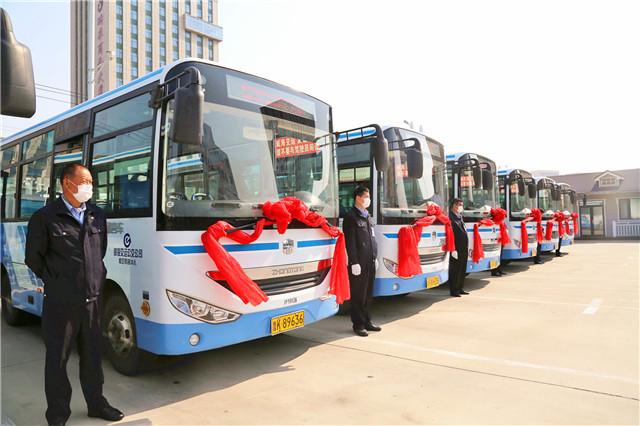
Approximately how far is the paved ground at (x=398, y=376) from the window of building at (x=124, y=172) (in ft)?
5.76

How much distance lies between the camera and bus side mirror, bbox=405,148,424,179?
23.3 ft

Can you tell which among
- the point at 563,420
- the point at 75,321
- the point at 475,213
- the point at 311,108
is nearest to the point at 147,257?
the point at 75,321

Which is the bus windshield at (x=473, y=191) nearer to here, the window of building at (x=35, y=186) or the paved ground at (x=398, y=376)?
the paved ground at (x=398, y=376)

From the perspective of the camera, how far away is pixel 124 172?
4594 mm

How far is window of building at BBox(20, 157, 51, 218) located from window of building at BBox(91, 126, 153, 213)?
4.46 feet

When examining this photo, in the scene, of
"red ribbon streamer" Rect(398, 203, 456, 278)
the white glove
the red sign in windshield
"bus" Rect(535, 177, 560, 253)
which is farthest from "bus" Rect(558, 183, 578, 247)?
the red sign in windshield

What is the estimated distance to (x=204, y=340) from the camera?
13.4 feet

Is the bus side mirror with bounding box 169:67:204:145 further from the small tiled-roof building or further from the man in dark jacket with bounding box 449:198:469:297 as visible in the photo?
the small tiled-roof building

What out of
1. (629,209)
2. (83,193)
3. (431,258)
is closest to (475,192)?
(431,258)

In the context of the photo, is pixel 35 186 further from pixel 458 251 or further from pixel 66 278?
pixel 458 251

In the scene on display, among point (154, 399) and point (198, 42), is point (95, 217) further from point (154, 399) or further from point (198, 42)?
point (198, 42)

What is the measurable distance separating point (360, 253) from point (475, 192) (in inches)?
210

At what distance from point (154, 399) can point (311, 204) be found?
2.50 metres

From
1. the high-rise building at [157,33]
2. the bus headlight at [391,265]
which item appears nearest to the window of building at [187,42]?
the high-rise building at [157,33]
